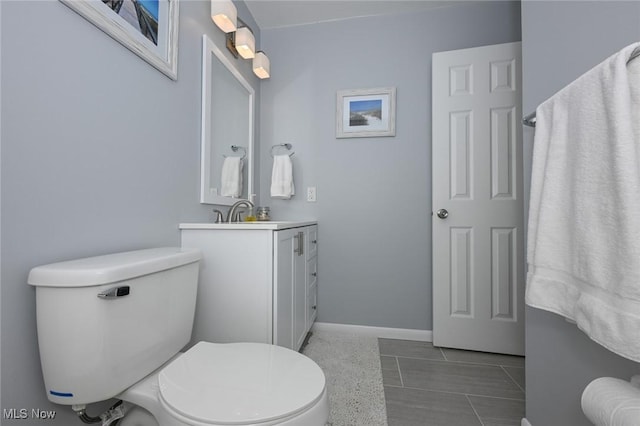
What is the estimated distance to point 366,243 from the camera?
2.07 meters

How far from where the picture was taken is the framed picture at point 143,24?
0.84 metres

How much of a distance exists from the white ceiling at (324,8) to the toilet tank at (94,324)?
2.10 m

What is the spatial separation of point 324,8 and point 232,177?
4.86ft

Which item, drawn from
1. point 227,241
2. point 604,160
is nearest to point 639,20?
point 604,160

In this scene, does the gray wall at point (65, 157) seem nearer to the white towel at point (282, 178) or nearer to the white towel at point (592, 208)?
the white towel at point (282, 178)

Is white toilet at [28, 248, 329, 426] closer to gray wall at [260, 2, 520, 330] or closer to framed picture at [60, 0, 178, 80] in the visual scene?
framed picture at [60, 0, 178, 80]

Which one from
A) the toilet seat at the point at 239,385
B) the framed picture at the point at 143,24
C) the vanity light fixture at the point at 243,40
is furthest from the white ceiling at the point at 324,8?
the toilet seat at the point at 239,385

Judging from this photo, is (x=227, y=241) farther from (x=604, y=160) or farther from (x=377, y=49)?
(x=377, y=49)

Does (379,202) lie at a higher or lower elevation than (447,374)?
higher

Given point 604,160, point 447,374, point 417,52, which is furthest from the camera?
point 417,52

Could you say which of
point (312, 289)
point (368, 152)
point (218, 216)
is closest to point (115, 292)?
point (218, 216)

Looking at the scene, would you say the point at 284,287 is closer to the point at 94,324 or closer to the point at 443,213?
the point at 94,324

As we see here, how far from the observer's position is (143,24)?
1026mm

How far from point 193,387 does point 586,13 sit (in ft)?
4.98
